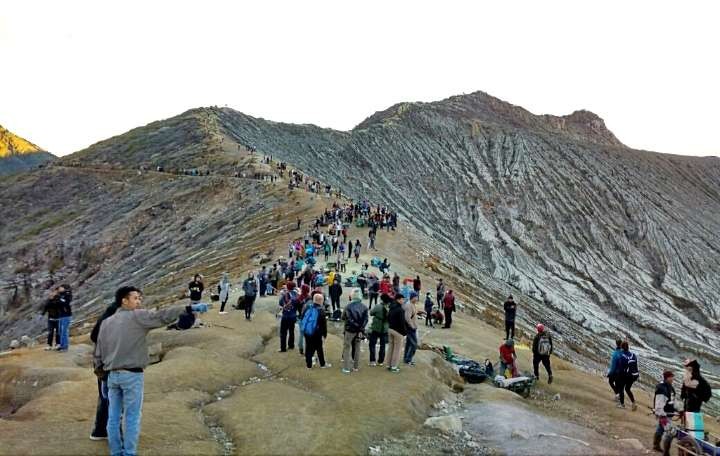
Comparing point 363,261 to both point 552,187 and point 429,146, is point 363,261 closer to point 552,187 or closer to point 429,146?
point 552,187

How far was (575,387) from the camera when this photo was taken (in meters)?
19.7

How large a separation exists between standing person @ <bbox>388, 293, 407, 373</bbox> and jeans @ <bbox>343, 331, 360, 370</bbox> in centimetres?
99

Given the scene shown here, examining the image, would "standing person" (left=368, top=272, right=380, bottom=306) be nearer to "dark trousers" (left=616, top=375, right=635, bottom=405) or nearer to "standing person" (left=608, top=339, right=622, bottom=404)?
"standing person" (left=608, top=339, right=622, bottom=404)

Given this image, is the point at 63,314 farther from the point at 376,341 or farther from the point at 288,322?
the point at 376,341

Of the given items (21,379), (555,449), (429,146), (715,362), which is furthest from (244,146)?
(555,449)

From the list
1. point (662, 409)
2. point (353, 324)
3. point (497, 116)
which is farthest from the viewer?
point (497, 116)

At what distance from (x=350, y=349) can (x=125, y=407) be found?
24.3ft

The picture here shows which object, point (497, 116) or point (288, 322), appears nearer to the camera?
point (288, 322)

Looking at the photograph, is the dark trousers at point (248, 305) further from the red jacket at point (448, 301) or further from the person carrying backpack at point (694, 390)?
the person carrying backpack at point (694, 390)

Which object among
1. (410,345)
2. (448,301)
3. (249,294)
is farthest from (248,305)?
(448,301)

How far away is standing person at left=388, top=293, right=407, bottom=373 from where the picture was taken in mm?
16109

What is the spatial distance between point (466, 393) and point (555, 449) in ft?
15.5

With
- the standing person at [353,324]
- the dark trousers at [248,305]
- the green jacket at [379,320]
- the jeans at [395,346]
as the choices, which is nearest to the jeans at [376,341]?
the green jacket at [379,320]

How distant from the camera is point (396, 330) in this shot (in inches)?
635
